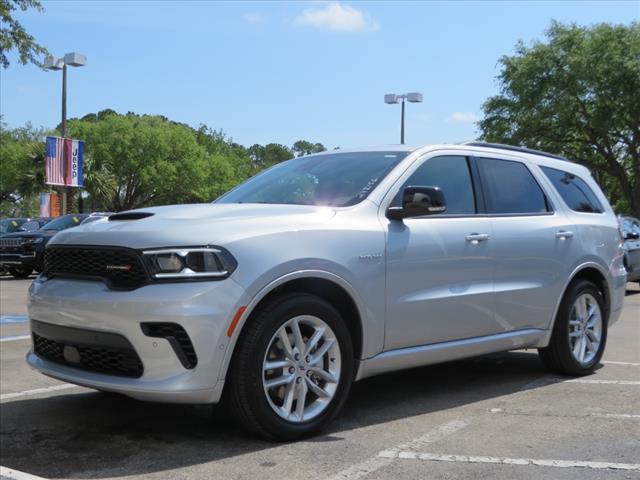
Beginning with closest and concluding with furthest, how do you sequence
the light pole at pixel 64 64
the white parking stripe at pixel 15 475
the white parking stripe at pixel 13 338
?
the white parking stripe at pixel 15 475 → the white parking stripe at pixel 13 338 → the light pole at pixel 64 64

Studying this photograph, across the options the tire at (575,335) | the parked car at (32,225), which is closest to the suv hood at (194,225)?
the tire at (575,335)

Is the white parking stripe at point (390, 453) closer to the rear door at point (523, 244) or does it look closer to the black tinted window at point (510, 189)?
the rear door at point (523, 244)

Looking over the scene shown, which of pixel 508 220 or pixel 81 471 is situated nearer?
pixel 81 471

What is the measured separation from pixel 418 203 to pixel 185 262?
1552 millimetres

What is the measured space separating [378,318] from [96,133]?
187 ft

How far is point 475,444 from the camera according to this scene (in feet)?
13.9

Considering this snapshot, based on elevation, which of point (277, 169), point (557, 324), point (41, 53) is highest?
point (41, 53)

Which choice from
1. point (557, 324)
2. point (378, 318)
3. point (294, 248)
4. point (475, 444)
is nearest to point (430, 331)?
point (378, 318)

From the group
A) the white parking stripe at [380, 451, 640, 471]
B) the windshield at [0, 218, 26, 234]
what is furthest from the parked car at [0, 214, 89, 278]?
the white parking stripe at [380, 451, 640, 471]

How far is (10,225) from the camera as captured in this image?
71.8 ft

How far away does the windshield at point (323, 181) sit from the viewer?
4949mm

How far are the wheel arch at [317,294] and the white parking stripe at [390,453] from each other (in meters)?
0.61

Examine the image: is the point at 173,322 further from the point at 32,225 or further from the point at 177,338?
the point at 32,225

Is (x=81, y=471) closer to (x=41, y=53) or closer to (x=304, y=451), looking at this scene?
(x=304, y=451)
